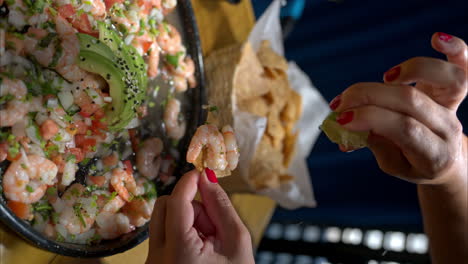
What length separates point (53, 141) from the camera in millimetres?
637

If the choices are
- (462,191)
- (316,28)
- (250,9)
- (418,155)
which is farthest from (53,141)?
(316,28)

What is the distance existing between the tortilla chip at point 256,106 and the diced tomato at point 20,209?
675mm

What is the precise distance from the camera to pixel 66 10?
2.15 feet

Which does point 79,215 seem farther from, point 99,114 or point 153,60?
point 153,60

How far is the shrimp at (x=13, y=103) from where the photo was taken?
58 centimetres

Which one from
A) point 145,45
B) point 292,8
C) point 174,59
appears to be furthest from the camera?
point 292,8

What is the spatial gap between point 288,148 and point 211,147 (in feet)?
2.66

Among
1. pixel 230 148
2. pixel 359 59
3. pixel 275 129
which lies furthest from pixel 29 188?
pixel 359 59

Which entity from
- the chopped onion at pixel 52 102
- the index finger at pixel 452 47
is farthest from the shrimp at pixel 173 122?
the index finger at pixel 452 47

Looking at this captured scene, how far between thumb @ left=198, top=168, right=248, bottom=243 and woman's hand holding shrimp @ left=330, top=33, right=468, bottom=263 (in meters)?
0.27

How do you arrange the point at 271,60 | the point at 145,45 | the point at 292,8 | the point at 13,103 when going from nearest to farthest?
1. the point at 13,103
2. the point at 145,45
3. the point at 271,60
4. the point at 292,8

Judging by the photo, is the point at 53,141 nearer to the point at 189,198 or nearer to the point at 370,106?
the point at 189,198

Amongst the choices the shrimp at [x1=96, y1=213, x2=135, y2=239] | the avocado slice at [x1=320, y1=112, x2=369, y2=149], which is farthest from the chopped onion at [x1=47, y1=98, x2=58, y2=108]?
the avocado slice at [x1=320, y1=112, x2=369, y2=149]

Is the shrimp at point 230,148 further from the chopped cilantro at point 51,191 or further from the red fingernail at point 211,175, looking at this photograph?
the chopped cilantro at point 51,191
